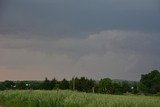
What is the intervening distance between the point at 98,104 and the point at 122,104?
169 cm

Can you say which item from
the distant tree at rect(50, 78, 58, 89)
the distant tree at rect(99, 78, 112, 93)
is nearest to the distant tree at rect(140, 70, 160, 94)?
the distant tree at rect(99, 78, 112, 93)

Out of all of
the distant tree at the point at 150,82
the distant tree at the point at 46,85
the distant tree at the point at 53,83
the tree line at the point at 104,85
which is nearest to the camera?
the tree line at the point at 104,85

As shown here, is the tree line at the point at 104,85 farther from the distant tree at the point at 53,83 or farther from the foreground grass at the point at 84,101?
the foreground grass at the point at 84,101

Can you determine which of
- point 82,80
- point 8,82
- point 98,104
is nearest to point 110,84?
point 82,80

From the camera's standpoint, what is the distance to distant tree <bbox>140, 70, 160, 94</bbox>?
108500 millimetres

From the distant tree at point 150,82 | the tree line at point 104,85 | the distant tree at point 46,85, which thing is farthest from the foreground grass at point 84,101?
the distant tree at point 150,82

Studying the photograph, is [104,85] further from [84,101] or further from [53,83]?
[84,101]

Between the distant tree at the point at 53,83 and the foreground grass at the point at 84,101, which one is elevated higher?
the distant tree at the point at 53,83

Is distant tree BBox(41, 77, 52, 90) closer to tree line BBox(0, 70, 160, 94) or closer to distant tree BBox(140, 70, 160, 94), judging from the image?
tree line BBox(0, 70, 160, 94)

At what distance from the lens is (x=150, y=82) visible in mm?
112812

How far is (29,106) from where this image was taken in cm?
3234

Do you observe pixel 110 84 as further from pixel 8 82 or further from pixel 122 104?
pixel 122 104

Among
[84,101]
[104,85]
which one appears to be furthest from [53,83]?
[84,101]

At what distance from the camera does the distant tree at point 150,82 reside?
356ft
